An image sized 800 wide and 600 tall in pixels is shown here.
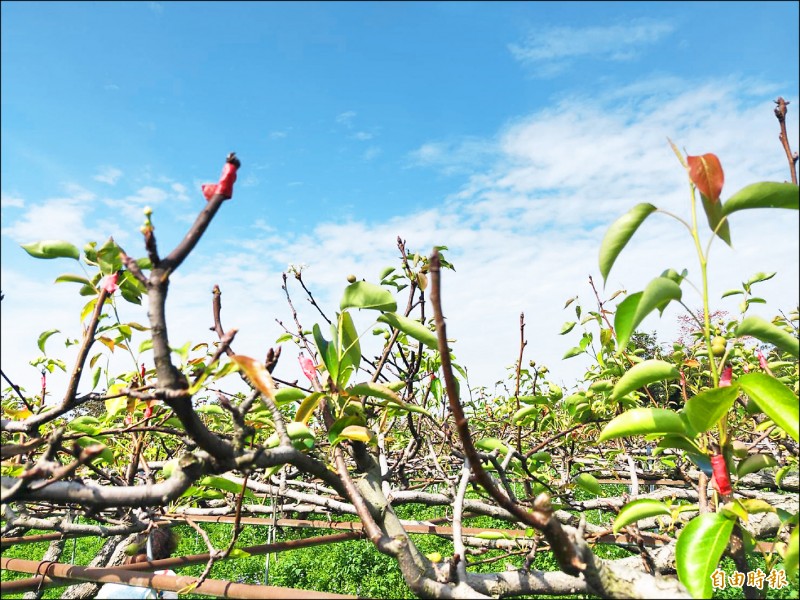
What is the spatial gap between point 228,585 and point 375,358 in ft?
7.14

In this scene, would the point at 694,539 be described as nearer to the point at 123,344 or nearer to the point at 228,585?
the point at 228,585

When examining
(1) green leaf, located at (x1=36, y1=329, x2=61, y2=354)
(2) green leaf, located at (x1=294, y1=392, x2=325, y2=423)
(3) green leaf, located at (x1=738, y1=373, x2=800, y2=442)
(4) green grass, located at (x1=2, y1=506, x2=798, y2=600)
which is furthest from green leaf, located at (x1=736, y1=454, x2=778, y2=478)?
(4) green grass, located at (x1=2, y1=506, x2=798, y2=600)

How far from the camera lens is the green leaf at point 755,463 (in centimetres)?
139

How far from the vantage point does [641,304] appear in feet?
3.39

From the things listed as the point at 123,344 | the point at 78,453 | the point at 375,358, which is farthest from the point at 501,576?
the point at 375,358

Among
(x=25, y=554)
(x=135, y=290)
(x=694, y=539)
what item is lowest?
(x=25, y=554)

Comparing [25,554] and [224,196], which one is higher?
[224,196]

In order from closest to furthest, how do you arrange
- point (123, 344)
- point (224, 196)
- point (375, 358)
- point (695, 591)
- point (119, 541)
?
1. point (224, 196)
2. point (695, 591)
3. point (123, 344)
4. point (375, 358)
5. point (119, 541)

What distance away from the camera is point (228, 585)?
1.42 meters

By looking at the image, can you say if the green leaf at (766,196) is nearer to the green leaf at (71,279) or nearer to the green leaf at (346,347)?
the green leaf at (346,347)

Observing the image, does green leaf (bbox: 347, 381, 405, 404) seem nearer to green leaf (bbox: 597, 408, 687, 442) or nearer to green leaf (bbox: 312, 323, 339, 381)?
green leaf (bbox: 312, 323, 339, 381)

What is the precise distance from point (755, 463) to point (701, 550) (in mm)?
453

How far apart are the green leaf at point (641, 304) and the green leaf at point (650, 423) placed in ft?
0.75

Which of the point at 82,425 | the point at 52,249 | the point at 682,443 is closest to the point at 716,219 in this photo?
the point at 682,443
